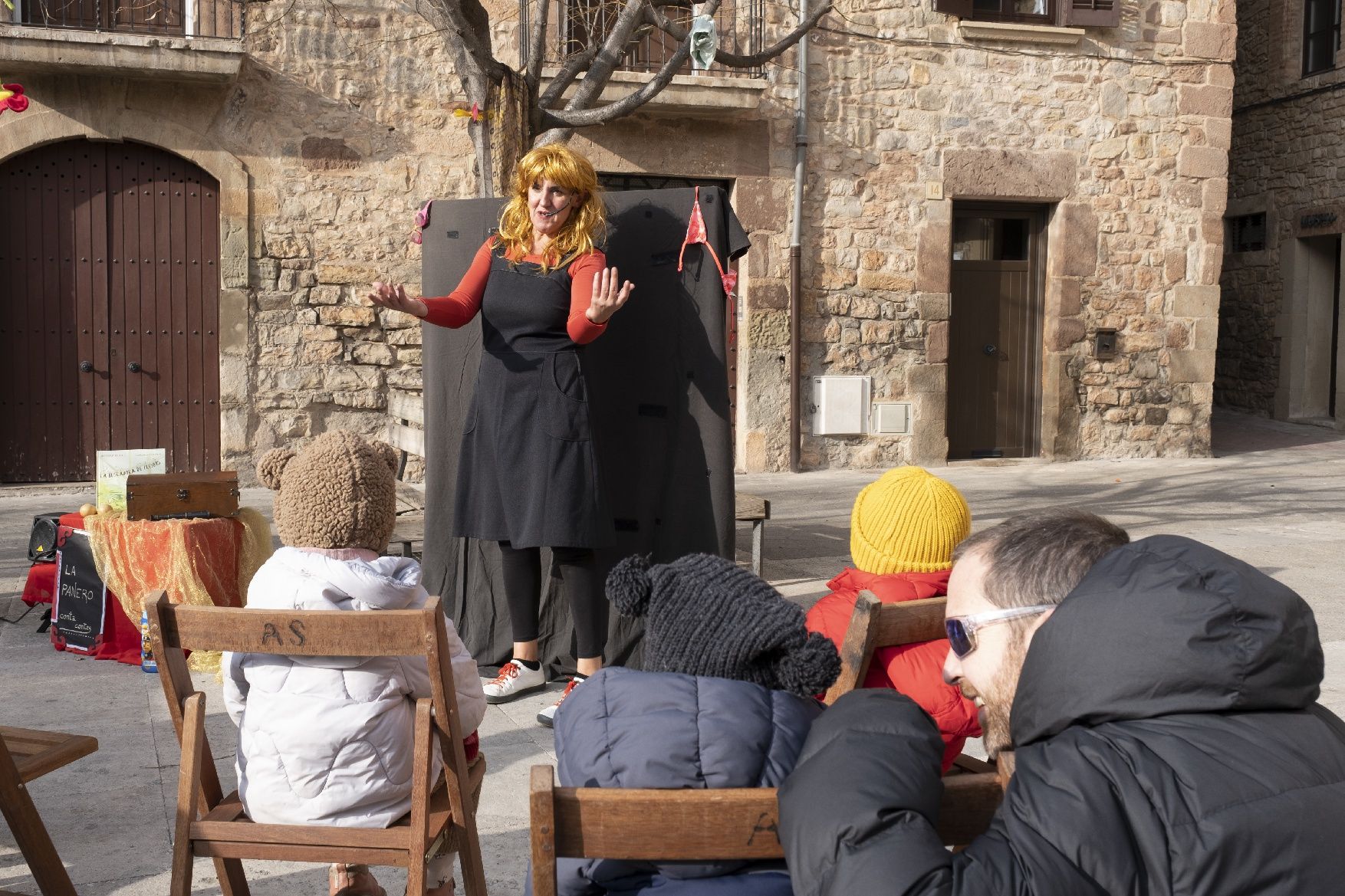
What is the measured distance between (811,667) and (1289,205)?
15.8 metres

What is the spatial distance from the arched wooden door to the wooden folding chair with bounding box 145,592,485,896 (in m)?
8.31

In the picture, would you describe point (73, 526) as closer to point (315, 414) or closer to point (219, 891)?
point (219, 891)

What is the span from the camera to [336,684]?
2.37m

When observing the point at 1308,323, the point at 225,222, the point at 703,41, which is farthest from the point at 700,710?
the point at 1308,323

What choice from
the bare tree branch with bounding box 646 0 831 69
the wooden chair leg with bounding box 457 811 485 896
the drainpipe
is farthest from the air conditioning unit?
the wooden chair leg with bounding box 457 811 485 896

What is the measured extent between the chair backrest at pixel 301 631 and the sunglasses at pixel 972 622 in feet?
3.18

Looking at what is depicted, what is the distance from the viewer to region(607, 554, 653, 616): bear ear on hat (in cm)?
181

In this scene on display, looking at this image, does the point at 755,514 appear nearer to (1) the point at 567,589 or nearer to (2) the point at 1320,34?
(1) the point at 567,589

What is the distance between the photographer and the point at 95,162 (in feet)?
32.8

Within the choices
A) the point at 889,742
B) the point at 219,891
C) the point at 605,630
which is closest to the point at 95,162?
the point at 605,630

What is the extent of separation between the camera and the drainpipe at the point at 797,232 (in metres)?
11.4

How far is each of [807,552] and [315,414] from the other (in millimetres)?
4774

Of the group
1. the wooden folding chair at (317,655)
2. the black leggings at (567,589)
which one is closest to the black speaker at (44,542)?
the black leggings at (567,589)

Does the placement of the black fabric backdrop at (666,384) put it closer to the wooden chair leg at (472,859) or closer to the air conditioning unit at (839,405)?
the wooden chair leg at (472,859)
